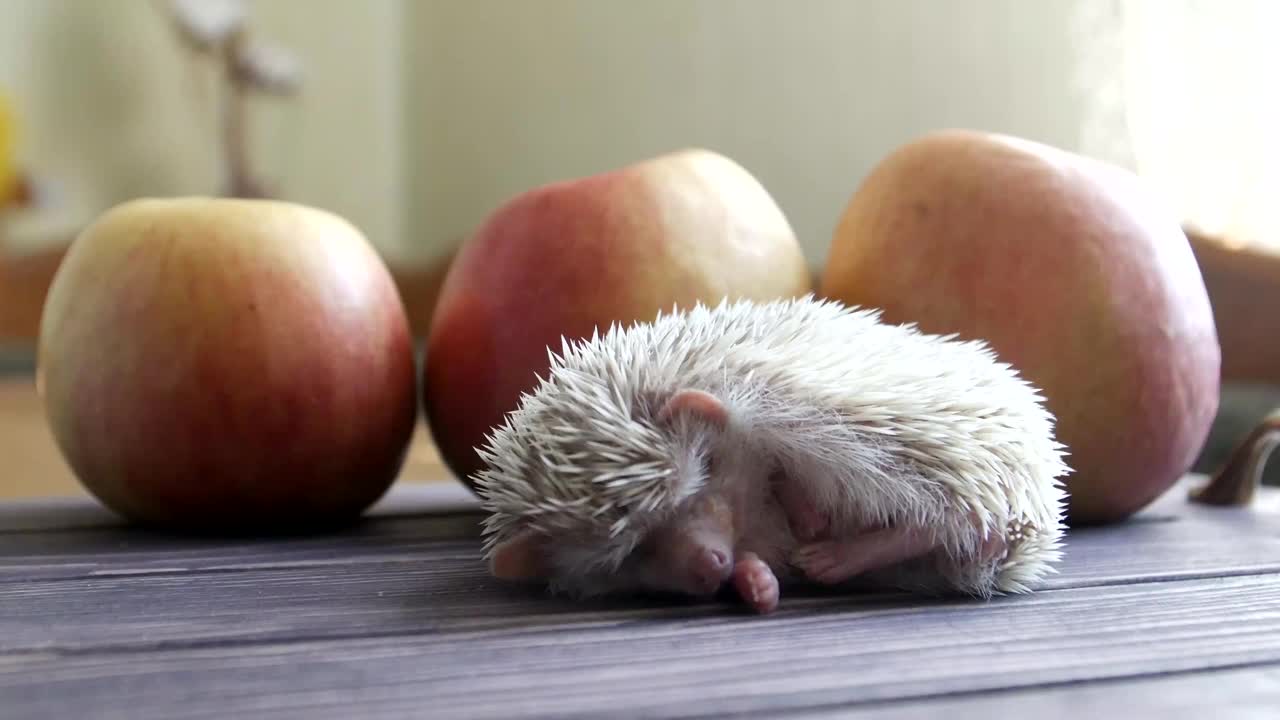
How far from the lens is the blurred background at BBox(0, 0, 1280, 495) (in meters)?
1.69

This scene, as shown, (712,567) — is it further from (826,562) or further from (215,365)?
(215,365)

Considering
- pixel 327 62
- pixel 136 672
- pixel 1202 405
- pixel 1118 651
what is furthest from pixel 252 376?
pixel 327 62

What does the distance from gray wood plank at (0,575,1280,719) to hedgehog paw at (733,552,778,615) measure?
1 cm

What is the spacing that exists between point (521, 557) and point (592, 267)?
359 mm

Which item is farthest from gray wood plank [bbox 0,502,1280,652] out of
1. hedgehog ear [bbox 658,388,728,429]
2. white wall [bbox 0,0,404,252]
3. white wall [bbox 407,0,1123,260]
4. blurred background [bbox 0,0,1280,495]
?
white wall [bbox 0,0,404,252]

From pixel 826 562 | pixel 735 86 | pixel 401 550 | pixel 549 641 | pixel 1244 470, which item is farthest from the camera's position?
pixel 735 86

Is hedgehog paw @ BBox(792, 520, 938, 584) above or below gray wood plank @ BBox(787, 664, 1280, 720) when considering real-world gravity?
below

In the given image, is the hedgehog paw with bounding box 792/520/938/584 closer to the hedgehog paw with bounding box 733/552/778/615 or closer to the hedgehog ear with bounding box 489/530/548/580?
the hedgehog paw with bounding box 733/552/778/615

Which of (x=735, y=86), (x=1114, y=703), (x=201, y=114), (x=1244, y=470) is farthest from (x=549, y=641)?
(x=201, y=114)

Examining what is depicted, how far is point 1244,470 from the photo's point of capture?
1291mm

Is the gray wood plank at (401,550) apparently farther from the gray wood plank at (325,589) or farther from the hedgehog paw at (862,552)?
the hedgehog paw at (862,552)

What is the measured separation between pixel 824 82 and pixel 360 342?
4.98ft

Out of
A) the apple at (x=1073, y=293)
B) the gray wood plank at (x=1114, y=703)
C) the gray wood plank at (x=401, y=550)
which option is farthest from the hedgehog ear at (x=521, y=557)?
the apple at (x=1073, y=293)

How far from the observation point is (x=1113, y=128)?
1.79 metres
